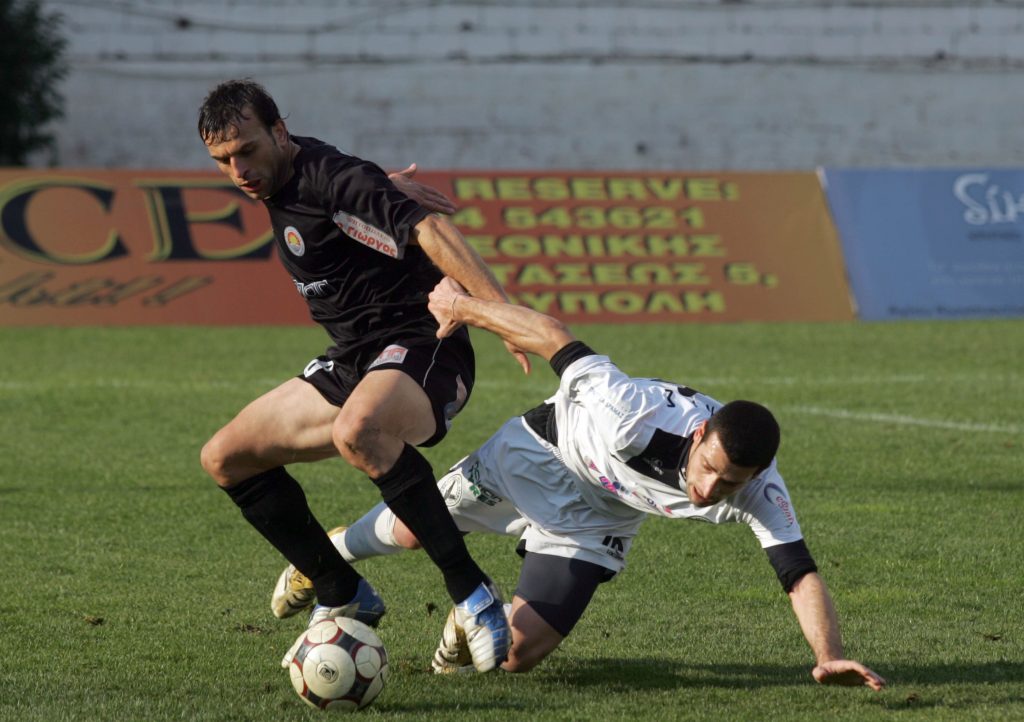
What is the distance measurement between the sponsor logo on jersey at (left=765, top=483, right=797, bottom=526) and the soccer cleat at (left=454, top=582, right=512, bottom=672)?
840 mm

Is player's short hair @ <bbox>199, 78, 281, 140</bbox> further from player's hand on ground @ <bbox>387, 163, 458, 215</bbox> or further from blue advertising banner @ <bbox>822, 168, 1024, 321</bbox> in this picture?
blue advertising banner @ <bbox>822, 168, 1024, 321</bbox>

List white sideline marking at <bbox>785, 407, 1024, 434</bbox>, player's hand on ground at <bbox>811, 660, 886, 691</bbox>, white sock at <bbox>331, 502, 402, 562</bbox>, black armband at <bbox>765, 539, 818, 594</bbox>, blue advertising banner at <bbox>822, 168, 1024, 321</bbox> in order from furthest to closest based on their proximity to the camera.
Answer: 1. blue advertising banner at <bbox>822, 168, 1024, 321</bbox>
2. white sideline marking at <bbox>785, 407, 1024, 434</bbox>
3. white sock at <bbox>331, 502, 402, 562</bbox>
4. black armband at <bbox>765, 539, 818, 594</bbox>
5. player's hand on ground at <bbox>811, 660, 886, 691</bbox>

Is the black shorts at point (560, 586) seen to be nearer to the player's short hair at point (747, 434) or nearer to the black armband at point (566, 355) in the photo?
the black armband at point (566, 355)

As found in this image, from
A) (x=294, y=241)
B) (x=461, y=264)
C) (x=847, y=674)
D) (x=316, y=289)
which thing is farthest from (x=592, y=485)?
(x=294, y=241)

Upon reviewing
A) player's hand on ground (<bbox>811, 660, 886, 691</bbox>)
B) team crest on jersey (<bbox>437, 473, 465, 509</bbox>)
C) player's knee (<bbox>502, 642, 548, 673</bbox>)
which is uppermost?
team crest on jersey (<bbox>437, 473, 465, 509</bbox>)

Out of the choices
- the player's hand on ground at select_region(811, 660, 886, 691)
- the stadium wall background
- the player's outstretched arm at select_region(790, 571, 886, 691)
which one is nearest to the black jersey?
the player's outstretched arm at select_region(790, 571, 886, 691)

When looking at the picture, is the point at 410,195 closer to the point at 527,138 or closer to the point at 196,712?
the point at 196,712

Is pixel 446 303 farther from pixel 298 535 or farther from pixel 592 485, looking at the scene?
pixel 298 535

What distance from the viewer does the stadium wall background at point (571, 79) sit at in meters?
23.6

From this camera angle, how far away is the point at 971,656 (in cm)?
488

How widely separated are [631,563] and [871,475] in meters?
2.36

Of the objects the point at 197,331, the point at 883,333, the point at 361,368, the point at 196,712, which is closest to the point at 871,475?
the point at 361,368

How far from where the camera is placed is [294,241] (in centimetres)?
505

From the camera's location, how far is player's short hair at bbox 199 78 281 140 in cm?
478
